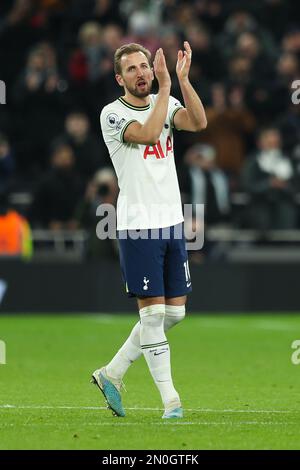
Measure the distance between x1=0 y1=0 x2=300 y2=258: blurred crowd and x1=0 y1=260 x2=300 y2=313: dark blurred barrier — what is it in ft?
2.54

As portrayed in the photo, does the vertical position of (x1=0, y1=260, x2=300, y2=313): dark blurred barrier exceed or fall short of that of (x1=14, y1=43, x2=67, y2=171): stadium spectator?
it falls short

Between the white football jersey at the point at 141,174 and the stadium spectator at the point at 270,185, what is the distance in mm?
9612

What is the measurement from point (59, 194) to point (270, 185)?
2948mm

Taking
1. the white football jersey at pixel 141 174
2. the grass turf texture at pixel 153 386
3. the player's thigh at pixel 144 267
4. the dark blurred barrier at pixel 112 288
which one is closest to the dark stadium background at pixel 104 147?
the dark blurred barrier at pixel 112 288

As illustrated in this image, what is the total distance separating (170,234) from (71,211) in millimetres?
10012

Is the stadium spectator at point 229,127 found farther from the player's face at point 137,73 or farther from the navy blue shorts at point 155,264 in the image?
the navy blue shorts at point 155,264

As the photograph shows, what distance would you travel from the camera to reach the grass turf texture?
8133 millimetres

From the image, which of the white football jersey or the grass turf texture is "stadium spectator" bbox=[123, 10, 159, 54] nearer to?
the grass turf texture

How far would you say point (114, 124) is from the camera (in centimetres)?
907

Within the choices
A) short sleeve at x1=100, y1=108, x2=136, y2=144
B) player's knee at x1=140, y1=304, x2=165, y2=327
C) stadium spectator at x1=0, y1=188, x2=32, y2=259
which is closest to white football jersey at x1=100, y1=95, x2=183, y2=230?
short sleeve at x1=100, y1=108, x2=136, y2=144

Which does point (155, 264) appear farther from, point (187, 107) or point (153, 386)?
point (153, 386)

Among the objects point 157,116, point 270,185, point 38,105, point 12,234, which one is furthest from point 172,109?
point 38,105

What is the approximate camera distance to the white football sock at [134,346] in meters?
9.19
